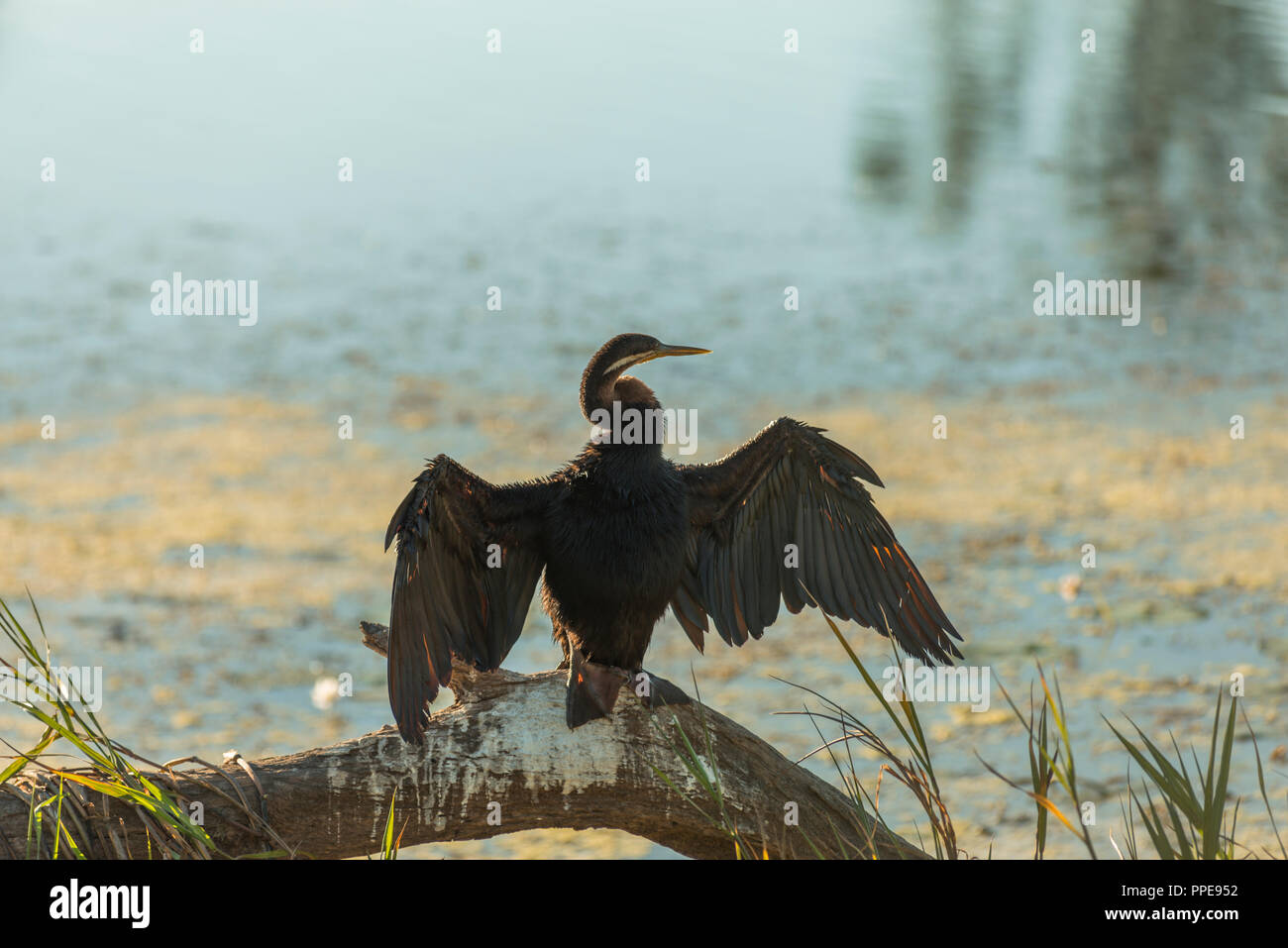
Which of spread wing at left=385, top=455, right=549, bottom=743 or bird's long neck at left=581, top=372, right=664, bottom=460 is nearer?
spread wing at left=385, top=455, right=549, bottom=743

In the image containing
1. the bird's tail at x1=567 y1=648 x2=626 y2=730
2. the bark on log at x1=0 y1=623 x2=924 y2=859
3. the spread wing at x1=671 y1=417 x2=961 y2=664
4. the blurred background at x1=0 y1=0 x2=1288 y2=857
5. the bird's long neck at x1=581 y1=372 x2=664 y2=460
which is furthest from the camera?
the blurred background at x1=0 y1=0 x2=1288 y2=857

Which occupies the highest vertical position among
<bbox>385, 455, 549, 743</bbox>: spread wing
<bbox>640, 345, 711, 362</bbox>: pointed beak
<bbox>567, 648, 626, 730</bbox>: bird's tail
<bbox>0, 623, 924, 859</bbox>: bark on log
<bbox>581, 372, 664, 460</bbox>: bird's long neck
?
<bbox>640, 345, 711, 362</bbox>: pointed beak

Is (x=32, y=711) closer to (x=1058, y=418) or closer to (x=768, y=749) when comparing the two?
(x=768, y=749)

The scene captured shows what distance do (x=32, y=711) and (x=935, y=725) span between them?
453 centimetres

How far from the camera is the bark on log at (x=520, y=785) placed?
11.1 feet

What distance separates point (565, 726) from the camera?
11.7 feet

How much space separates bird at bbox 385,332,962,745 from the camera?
358cm

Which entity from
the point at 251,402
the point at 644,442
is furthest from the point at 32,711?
the point at 251,402

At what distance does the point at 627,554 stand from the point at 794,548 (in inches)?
24.7

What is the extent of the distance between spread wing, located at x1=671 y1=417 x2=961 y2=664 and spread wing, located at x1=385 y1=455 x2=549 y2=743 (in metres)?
0.55

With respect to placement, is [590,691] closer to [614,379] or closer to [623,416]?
[623,416]

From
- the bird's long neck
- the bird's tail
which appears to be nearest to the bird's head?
the bird's long neck

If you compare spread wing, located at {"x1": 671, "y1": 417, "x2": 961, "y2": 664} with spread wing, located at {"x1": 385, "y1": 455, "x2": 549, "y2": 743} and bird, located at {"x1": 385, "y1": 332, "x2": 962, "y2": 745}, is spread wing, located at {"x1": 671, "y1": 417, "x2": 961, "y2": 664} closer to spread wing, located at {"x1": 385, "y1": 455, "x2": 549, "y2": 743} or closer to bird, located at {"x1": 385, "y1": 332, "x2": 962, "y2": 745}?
bird, located at {"x1": 385, "y1": 332, "x2": 962, "y2": 745}

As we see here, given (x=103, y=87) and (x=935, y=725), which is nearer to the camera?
(x=935, y=725)
